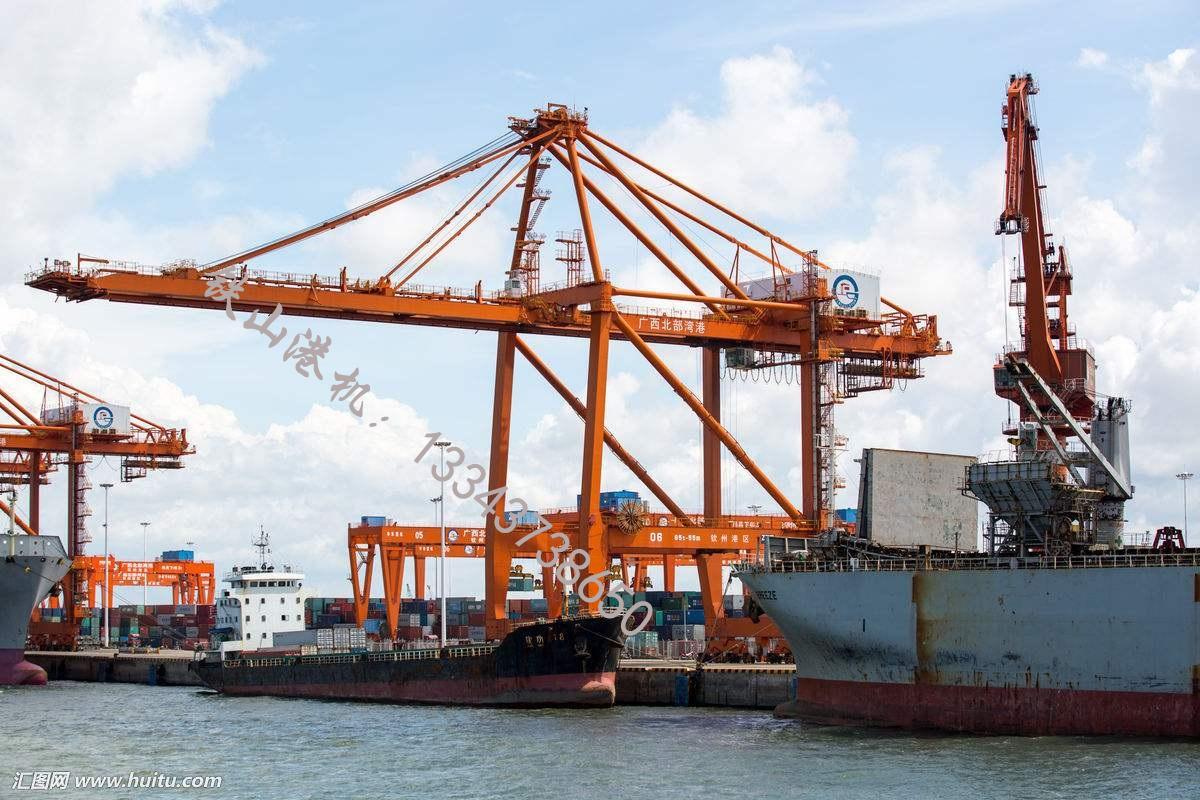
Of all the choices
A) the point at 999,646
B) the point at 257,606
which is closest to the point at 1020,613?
the point at 999,646

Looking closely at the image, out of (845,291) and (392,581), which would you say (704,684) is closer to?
(845,291)

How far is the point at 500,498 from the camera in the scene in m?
46.1

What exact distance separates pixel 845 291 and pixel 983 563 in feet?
49.6

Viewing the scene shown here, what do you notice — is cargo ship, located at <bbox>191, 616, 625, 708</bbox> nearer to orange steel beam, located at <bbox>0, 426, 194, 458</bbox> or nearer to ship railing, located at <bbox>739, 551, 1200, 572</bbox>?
ship railing, located at <bbox>739, 551, 1200, 572</bbox>

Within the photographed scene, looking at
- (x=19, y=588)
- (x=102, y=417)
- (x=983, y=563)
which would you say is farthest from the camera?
(x=102, y=417)

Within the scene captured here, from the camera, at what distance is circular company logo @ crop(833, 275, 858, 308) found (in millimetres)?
Result: 47469

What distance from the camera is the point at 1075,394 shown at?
4341 centimetres

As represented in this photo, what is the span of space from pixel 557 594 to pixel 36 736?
2190cm

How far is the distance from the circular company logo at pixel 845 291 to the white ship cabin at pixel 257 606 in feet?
79.6

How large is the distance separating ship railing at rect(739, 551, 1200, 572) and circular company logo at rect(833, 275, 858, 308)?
12.1m

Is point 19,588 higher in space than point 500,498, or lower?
lower

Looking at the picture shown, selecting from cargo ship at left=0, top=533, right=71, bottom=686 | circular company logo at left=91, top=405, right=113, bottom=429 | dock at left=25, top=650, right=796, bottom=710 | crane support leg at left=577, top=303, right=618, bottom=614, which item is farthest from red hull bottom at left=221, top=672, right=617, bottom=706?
circular company logo at left=91, top=405, right=113, bottom=429

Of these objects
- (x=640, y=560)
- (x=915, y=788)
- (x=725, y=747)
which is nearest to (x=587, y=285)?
(x=725, y=747)

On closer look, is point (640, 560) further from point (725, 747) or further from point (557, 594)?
point (725, 747)
